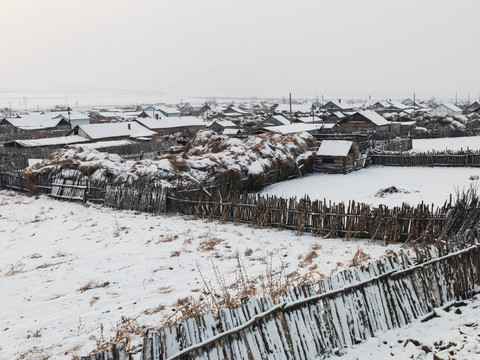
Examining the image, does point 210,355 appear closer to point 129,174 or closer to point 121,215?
point 121,215

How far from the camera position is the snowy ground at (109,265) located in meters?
6.16

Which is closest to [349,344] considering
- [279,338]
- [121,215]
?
[279,338]

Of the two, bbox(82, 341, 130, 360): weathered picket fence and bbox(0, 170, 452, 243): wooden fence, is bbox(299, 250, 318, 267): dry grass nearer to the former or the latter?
bbox(0, 170, 452, 243): wooden fence

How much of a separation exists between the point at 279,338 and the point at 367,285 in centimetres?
169

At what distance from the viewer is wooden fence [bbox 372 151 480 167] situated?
2541 centimetres

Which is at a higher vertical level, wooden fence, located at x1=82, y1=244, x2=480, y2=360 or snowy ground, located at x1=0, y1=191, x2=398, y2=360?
wooden fence, located at x1=82, y1=244, x2=480, y2=360

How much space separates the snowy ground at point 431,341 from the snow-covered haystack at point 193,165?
452 inches

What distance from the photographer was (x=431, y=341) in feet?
16.7

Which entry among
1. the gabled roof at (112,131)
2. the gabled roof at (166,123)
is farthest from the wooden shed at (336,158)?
the gabled roof at (166,123)

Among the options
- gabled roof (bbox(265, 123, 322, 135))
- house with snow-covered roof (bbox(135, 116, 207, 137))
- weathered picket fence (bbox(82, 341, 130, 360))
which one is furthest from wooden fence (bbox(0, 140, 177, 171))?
weathered picket fence (bbox(82, 341, 130, 360))

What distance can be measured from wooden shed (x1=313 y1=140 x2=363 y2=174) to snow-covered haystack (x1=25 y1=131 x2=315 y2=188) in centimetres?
118

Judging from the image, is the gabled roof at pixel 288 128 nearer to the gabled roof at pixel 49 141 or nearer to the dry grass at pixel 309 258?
the gabled roof at pixel 49 141

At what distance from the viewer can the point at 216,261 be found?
9094 millimetres

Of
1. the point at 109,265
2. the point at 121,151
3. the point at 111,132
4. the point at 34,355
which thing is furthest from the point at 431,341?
the point at 111,132
